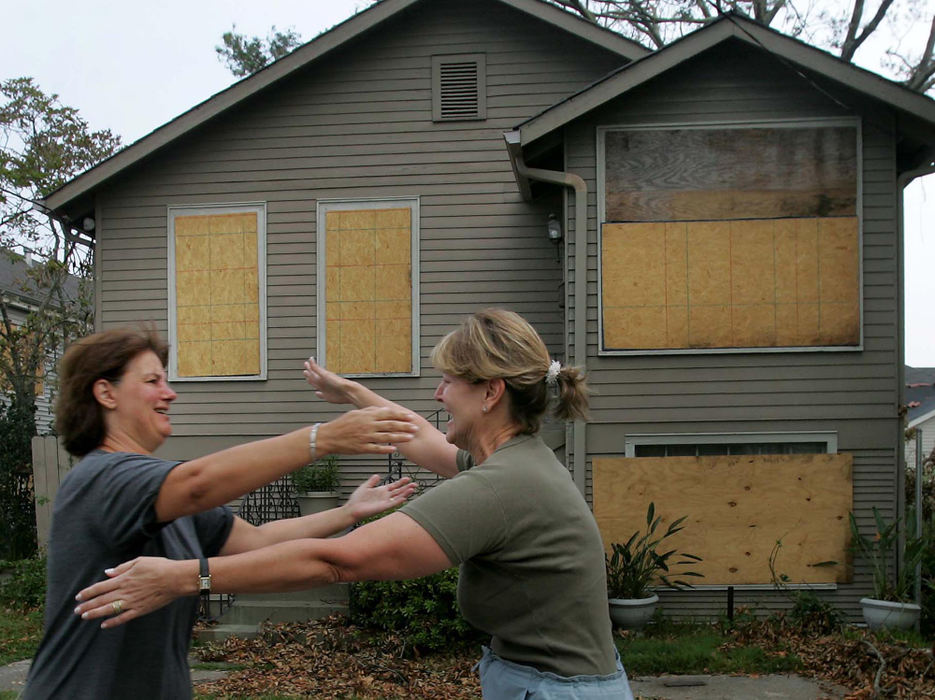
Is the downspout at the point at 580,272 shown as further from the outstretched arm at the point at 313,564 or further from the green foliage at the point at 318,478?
the outstretched arm at the point at 313,564

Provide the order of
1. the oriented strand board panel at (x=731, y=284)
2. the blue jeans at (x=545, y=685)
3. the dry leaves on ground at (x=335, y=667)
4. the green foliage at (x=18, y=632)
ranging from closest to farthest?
the blue jeans at (x=545, y=685)
the dry leaves on ground at (x=335, y=667)
the green foliage at (x=18, y=632)
the oriented strand board panel at (x=731, y=284)

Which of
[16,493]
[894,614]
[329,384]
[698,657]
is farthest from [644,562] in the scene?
[16,493]

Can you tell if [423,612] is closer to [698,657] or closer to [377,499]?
[698,657]

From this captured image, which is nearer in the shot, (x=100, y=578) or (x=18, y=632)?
(x=100, y=578)

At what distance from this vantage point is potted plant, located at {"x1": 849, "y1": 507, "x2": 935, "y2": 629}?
8.84 metres

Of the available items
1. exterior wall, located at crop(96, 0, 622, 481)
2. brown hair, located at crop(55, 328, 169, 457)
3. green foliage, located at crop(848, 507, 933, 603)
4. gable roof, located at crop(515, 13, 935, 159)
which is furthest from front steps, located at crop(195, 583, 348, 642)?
brown hair, located at crop(55, 328, 169, 457)

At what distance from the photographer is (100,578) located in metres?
2.40

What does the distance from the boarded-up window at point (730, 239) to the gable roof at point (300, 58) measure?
204cm

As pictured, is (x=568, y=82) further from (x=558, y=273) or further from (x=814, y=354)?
(x=814, y=354)

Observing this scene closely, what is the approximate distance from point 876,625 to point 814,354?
2684mm

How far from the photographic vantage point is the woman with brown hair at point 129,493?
2.28m

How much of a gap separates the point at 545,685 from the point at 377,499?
2.63ft

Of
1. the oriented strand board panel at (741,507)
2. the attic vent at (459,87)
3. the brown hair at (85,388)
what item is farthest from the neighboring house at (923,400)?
the brown hair at (85,388)

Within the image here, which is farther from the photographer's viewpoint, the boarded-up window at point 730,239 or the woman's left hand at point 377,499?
the boarded-up window at point 730,239
